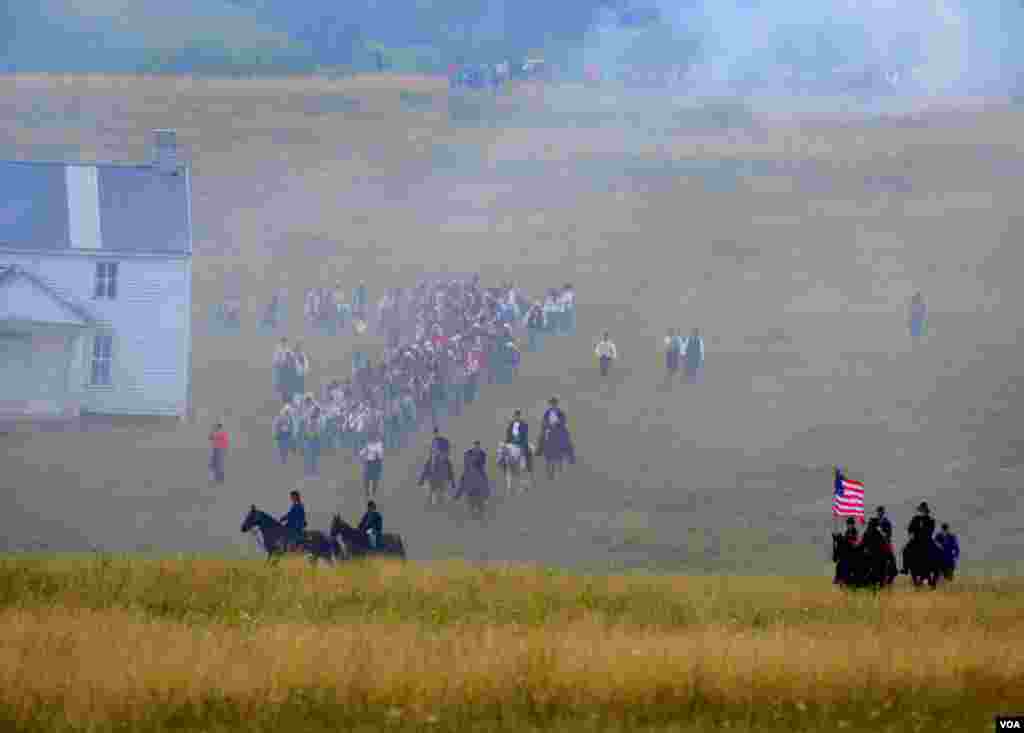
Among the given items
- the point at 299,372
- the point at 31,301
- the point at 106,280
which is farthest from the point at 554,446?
the point at 31,301

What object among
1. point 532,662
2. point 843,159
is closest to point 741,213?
point 843,159

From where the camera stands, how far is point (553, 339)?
54.3 m

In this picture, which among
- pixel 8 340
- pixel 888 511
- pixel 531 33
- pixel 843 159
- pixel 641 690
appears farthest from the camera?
pixel 531 33

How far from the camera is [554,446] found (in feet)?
139

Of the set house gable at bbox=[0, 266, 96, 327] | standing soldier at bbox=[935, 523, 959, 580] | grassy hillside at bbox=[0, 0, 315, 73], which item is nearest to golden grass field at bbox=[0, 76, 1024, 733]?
A: standing soldier at bbox=[935, 523, 959, 580]

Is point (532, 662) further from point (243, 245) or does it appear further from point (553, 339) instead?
point (243, 245)

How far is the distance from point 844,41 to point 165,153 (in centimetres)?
5744

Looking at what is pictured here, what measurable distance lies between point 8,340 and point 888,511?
24.9 m

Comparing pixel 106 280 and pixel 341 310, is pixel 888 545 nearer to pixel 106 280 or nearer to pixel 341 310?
pixel 106 280

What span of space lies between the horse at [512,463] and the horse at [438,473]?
1.19 metres

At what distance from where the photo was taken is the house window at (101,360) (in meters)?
53.7

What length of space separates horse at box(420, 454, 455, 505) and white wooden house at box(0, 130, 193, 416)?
46.8 ft

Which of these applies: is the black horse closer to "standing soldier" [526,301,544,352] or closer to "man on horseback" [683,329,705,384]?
"man on horseback" [683,329,705,384]

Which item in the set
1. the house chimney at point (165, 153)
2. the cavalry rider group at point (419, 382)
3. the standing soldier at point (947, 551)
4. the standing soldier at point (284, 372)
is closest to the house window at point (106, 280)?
the house chimney at point (165, 153)
